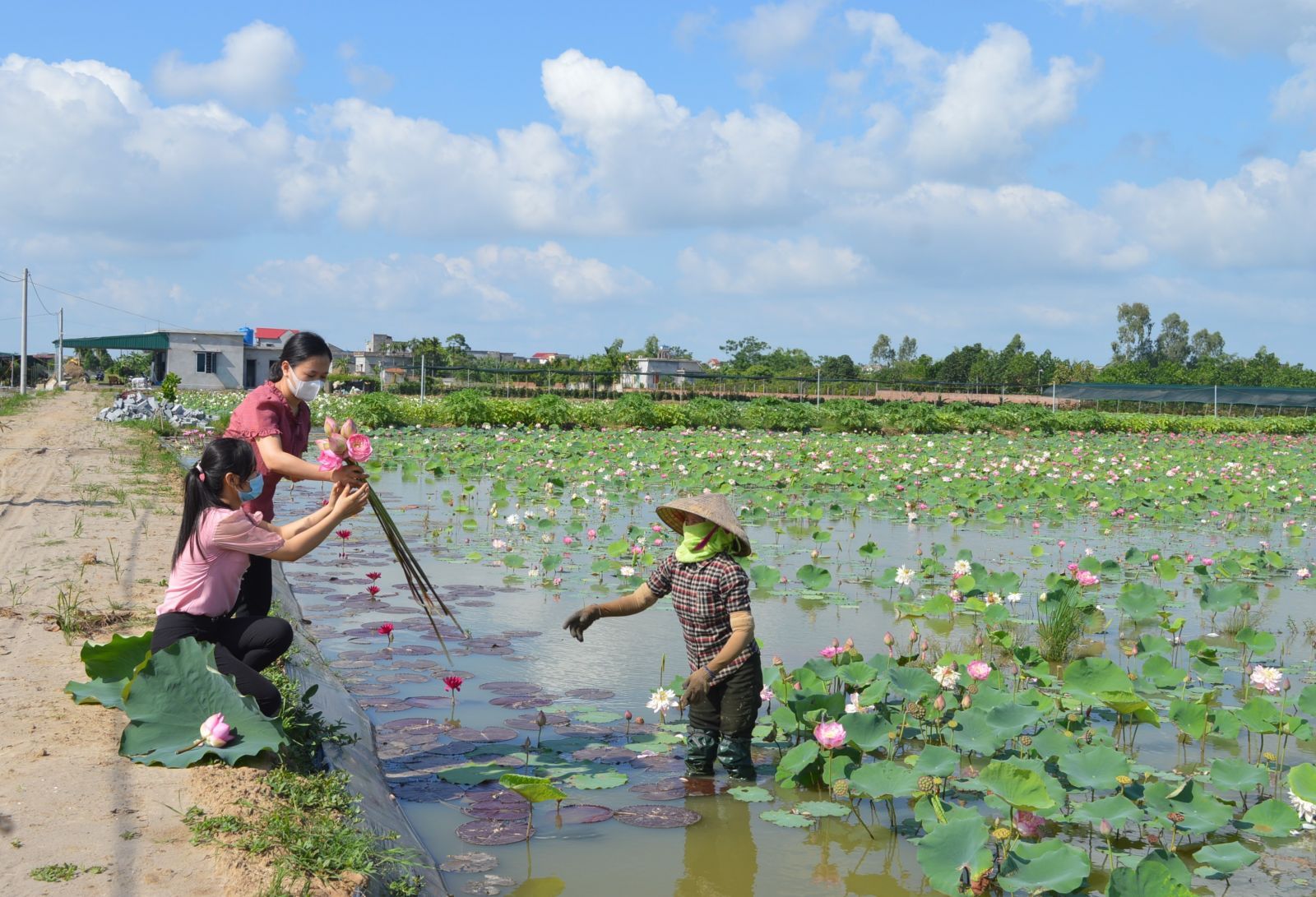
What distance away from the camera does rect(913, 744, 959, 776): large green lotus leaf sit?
344cm

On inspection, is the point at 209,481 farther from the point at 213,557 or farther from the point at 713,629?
the point at 713,629

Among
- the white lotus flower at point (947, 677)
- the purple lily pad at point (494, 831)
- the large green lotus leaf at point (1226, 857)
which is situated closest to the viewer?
the large green lotus leaf at point (1226, 857)

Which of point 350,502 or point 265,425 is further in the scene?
point 265,425

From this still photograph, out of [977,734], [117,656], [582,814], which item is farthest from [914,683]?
[117,656]

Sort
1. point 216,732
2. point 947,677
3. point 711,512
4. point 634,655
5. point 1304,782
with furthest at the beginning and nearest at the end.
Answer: point 634,655
point 947,677
point 711,512
point 1304,782
point 216,732

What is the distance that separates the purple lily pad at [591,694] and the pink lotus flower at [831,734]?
4.94 feet

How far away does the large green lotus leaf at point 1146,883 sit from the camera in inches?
106

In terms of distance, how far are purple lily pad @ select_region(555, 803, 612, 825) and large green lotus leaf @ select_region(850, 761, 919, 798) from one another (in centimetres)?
83

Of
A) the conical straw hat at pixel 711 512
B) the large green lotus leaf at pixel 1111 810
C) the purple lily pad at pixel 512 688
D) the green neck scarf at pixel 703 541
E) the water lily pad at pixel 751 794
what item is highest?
the conical straw hat at pixel 711 512

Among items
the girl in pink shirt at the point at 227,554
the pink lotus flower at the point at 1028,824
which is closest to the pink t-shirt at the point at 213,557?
the girl in pink shirt at the point at 227,554

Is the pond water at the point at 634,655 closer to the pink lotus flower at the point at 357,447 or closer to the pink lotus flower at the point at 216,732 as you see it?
the pink lotus flower at the point at 216,732

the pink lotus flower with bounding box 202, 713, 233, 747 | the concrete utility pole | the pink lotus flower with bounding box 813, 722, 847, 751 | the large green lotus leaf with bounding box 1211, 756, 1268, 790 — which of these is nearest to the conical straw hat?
the pink lotus flower with bounding box 813, 722, 847, 751

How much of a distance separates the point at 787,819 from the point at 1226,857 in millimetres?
1282

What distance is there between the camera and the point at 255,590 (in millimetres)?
3762
